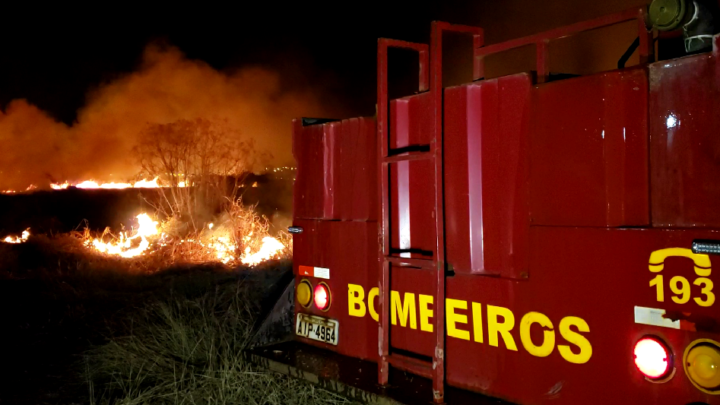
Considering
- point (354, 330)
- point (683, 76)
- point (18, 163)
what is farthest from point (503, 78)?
point (18, 163)

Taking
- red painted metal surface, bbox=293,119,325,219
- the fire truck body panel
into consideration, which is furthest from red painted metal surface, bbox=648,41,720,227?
red painted metal surface, bbox=293,119,325,219

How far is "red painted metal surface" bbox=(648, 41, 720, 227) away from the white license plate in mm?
2109

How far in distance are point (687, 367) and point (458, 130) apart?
57.0 inches

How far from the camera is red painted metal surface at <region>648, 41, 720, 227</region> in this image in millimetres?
2117

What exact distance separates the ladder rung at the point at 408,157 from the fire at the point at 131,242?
1058 centimetres

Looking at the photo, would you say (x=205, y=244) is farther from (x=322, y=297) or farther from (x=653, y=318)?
(x=653, y=318)

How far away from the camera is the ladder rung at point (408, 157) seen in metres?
2.94

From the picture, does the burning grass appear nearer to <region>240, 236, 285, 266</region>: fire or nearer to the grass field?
<region>240, 236, 285, 266</region>: fire

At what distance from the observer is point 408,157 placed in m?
3.01

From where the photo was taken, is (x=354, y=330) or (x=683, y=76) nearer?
(x=683, y=76)

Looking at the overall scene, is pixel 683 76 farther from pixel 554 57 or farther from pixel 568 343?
pixel 554 57

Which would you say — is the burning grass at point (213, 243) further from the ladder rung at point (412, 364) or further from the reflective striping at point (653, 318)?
the reflective striping at point (653, 318)

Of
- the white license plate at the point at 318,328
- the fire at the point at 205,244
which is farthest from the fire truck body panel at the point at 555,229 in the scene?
the fire at the point at 205,244

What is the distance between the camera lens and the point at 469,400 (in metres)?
2.84
